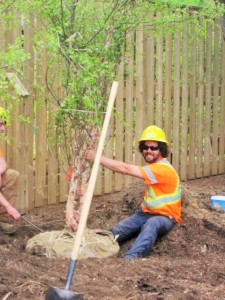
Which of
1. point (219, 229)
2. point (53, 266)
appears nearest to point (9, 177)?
point (53, 266)

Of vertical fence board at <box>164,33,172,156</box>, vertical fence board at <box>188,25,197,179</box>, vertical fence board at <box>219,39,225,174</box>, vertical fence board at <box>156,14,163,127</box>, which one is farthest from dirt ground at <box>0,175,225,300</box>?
vertical fence board at <box>219,39,225,174</box>

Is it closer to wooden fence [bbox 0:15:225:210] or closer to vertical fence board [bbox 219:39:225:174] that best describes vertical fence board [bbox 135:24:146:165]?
wooden fence [bbox 0:15:225:210]

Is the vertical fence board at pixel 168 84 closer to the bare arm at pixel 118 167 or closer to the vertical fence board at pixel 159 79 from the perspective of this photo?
the vertical fence board at pixel 159 79

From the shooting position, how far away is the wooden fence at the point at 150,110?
705 centimetres

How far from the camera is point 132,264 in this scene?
503 centimetres

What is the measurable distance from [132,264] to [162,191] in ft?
3.87

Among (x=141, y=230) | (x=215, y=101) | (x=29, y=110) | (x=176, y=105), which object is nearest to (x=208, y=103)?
(x=215, y=101)

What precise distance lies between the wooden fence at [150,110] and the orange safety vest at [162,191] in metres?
0.76

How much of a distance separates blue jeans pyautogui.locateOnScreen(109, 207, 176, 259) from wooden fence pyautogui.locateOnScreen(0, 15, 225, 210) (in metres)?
1.07

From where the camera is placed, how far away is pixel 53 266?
485 centimetres

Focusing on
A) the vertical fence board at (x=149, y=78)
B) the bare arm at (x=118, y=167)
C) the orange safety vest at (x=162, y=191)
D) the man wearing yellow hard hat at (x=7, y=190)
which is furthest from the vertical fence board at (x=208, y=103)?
the man wearing yellow hard hat at (x=7, y=190)

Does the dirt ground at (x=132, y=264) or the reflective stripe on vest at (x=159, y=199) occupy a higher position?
the reflective stripe on vest at (x=159, y=199)

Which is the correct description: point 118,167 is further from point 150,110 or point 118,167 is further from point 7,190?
point 150,110

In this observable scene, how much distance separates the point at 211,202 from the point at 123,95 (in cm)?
190
